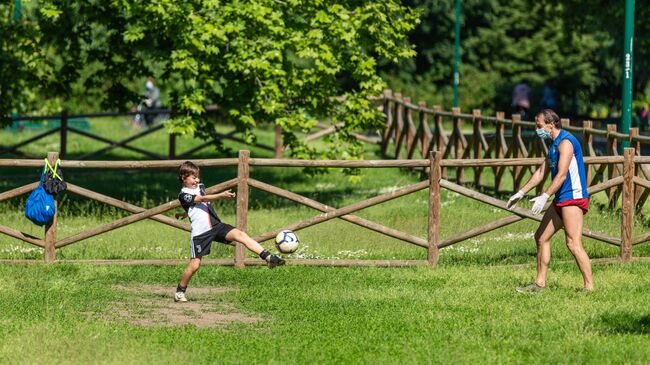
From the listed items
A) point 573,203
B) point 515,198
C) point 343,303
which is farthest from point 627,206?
point 343,303

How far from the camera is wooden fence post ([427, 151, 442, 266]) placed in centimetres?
1412

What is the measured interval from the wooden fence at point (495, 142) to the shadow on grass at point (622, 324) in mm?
4611

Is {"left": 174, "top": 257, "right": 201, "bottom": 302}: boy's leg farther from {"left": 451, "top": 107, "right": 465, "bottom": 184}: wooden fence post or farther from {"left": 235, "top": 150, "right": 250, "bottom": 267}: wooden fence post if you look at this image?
{"left": 451, "top": 107, "right": 465, "bottom": 184}: wooden fence post

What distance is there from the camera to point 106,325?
1082 centimetres

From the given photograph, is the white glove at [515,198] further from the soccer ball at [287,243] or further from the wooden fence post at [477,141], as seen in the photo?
the wooden fence post at [477,141]

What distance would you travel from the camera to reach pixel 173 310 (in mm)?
11750

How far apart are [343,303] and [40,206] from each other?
3942 millimetres

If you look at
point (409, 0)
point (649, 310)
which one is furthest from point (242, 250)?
point (409, 0)

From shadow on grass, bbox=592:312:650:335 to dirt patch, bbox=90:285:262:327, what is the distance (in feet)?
9.84

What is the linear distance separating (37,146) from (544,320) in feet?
78.8

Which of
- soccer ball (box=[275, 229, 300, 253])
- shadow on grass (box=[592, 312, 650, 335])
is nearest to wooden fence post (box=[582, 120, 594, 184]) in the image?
soccer ball (box=[275, 229, 300, 253])

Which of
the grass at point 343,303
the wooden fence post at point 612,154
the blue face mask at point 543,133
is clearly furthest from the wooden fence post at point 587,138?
the blue face mask at point 543,133

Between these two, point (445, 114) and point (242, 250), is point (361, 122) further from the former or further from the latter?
point (242, 250)

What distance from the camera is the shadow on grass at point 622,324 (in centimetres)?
1048
